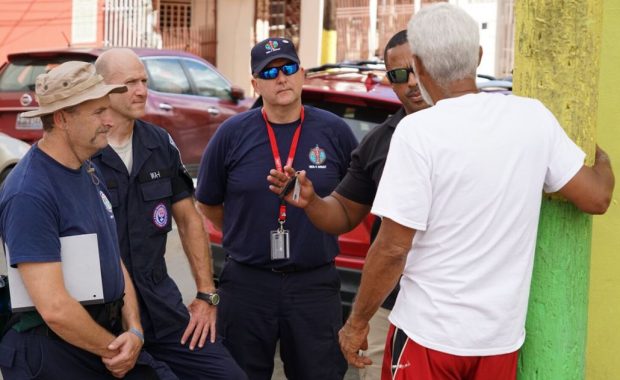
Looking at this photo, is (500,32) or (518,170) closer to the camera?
(518,170)

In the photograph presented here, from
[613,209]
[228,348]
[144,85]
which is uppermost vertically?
[144,85]

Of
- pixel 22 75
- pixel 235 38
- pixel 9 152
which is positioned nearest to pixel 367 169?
pixel 9 152

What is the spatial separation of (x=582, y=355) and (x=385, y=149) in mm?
1289

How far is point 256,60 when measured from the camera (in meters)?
5.25

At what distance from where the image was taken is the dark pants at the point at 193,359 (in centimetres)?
451

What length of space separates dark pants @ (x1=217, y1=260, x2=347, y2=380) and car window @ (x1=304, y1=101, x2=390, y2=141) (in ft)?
6.16

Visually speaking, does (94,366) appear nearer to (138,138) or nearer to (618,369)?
(138,138)

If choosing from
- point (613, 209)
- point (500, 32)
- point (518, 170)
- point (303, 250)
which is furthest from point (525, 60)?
point (500, 32)

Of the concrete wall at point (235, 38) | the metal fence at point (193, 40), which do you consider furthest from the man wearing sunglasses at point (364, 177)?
the concrete wall at point (235, 38)

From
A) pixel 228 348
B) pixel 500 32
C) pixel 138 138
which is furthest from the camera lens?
pixel 500 32

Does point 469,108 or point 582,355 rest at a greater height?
point 469,108

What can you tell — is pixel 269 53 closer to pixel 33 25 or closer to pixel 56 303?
pixel 56 303

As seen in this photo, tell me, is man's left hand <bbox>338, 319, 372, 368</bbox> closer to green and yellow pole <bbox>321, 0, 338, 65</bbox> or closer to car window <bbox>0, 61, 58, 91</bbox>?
car window <bbox>0, 61, 58, 91</bbox>

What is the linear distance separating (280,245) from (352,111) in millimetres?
2096
